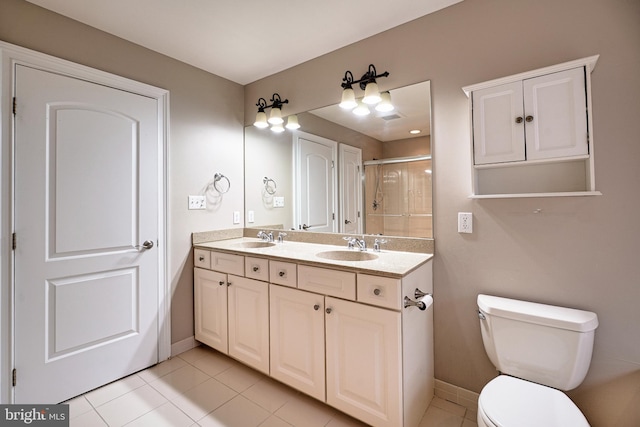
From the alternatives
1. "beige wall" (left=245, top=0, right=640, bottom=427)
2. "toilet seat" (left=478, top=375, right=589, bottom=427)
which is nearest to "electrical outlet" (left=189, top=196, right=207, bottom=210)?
"beige wall" (left=245, top=0, right=640, bottom=427)

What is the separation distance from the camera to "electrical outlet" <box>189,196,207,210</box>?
7.92 feet

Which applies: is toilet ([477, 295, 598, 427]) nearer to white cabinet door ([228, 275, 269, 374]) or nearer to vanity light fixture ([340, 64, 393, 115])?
white cabinet door ([228, 275, 269, 374])

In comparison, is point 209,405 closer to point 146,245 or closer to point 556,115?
point 146,245

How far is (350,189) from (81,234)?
179 centimetres

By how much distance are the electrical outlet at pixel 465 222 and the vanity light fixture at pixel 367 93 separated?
841mm

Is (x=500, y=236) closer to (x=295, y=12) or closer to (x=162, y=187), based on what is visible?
(x=295, y=12)

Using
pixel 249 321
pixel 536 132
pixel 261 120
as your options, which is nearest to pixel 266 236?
pixel 249 321

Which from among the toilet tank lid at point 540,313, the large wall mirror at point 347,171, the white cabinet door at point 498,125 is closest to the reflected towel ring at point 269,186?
the large wall mirror at point 347,171

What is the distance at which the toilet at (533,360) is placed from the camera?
1.11 m

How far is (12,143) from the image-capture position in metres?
1.61

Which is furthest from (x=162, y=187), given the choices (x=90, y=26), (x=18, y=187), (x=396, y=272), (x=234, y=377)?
(x=396, y=272)

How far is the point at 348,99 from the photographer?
2.00m

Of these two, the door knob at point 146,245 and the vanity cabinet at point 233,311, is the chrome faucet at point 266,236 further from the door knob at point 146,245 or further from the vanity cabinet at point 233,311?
the door knob at point 146,245

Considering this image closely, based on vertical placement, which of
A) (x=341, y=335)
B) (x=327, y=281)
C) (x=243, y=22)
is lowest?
(x=341, y=335)
